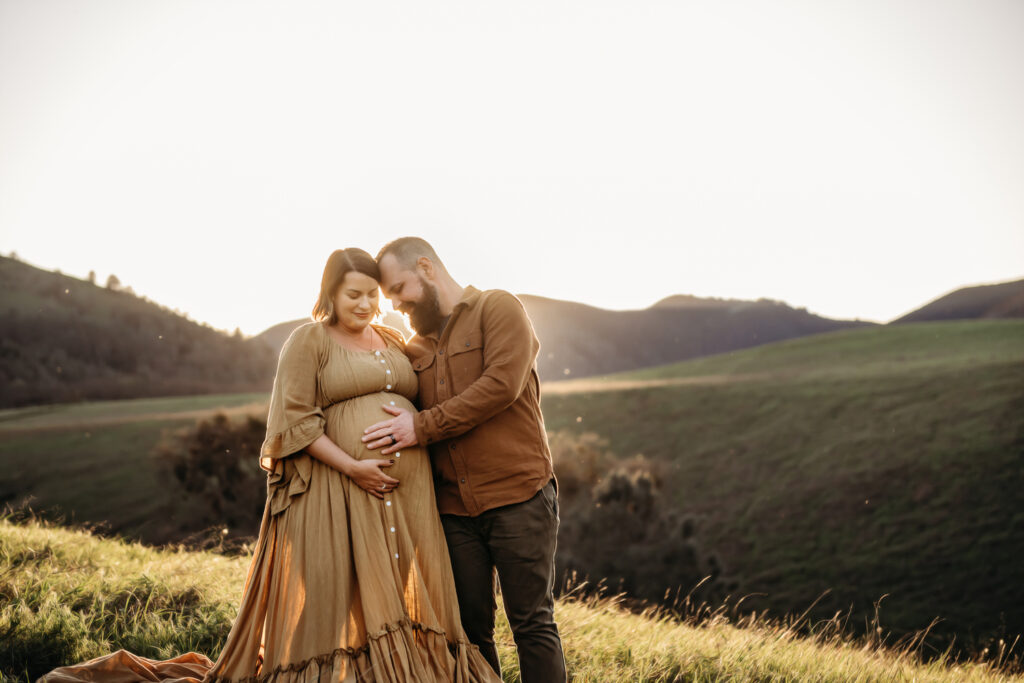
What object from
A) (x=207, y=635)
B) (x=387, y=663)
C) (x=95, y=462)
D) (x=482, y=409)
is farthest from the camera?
(x=95, y=462)

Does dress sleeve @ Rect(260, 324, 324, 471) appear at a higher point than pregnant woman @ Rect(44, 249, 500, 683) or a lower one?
higher

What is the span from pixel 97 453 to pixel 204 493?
13.9m

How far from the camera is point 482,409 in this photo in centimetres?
336

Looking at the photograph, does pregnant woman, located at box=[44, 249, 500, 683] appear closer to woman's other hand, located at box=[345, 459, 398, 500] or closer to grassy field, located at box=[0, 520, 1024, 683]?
woman's other hand, located at box=[345, 459, 398, 500]

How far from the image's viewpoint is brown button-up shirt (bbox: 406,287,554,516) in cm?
337

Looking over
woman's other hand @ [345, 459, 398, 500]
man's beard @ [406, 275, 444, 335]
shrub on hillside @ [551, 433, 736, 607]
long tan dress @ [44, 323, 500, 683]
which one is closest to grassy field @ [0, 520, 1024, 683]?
long tan dress @ [44, 323, 500, 683]

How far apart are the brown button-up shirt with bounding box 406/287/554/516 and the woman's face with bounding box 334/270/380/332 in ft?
1.36

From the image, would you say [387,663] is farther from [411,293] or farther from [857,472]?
[857,472]

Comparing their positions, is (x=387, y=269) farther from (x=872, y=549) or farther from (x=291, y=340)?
(x=872, y=549)

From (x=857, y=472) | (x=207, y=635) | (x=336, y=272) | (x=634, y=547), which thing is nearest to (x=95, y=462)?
(x=634, y=547)

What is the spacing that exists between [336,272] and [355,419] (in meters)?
0.80

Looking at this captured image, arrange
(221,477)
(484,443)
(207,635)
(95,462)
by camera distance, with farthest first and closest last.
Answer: (95,462)
(221,477)
(207,635)
(484,443)

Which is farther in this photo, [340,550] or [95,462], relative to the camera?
[95,462]

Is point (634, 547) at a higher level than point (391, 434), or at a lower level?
lower
